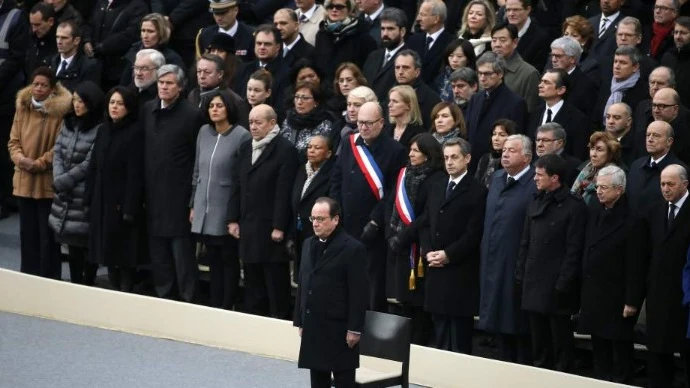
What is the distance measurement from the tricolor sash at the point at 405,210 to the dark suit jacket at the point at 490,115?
791 mm

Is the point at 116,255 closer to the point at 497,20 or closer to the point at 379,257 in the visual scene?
the point at 379,257

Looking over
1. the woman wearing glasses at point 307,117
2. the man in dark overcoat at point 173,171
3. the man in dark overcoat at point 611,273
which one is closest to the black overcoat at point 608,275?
the man in dark overcoat at point 611,273

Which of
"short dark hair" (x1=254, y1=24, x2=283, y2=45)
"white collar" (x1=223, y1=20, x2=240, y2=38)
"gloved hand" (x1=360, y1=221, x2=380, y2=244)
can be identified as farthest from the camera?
"white collar" (x1=223, y1=20, x2=240, y2=38)

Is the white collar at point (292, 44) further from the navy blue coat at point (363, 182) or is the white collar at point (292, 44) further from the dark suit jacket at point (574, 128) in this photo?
the dark suit jacket at point (574, 128)

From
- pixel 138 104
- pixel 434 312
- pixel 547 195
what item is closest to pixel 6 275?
pixel 138 104

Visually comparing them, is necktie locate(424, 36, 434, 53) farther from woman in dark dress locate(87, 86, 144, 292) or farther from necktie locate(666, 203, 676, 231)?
necktie locate(666, 203, 676, 231)

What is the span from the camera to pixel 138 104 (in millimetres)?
14938

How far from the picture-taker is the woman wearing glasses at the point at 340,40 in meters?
15.2

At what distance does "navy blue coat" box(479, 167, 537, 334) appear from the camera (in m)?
12.5

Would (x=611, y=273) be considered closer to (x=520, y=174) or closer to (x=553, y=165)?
(x=553, y=165)

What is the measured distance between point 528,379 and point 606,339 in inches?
28.9

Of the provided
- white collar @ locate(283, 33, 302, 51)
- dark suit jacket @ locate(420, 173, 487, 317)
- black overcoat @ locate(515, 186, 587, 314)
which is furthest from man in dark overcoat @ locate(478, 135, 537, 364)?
white collar @ locate(283, 33, 302, 51)

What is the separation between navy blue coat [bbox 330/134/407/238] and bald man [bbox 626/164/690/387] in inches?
88.3

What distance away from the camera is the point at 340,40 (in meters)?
15.4
